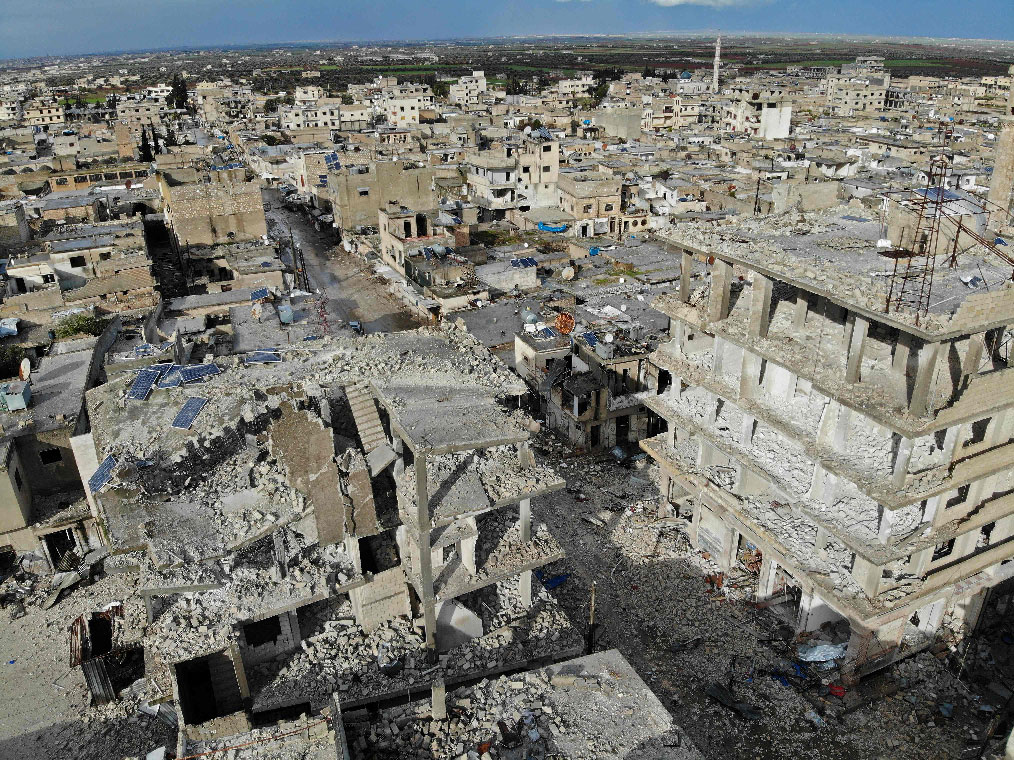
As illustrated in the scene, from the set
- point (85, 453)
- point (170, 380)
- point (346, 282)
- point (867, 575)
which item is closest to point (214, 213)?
point (346, 282)

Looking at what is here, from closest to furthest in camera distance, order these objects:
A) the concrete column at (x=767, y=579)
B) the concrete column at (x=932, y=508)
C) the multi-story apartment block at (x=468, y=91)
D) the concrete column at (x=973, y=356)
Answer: the concrete column at (x=973, y=356)
the concrete column at (x=932, y=508)
the concrete column at (x=767, y=579)
the multi-story apartment block at (x=468, y=91)

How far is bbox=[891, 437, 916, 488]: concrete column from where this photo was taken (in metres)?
16.3

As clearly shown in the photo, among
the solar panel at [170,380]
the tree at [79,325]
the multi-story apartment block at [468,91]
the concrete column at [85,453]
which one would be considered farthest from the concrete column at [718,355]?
the multi-story apartment block at [468,91]

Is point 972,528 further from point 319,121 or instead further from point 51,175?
point 319,121

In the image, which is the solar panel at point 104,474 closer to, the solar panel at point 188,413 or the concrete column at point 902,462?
the solar panel at point 188,413

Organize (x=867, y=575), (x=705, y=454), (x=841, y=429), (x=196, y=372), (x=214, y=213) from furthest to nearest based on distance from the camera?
(x=214, y=213) → (x=705, y=454) → (x=196, y=372) → (x=867, y=575) → (x=841, y=429)

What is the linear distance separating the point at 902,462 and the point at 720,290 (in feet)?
22.0

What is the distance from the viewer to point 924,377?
15.5m

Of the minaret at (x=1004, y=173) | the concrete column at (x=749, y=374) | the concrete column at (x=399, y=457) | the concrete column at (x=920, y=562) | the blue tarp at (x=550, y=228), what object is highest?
the minaret at (x=1004, y=173)

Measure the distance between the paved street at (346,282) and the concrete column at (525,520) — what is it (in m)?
28.6

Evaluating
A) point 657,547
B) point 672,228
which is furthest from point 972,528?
point 672,228

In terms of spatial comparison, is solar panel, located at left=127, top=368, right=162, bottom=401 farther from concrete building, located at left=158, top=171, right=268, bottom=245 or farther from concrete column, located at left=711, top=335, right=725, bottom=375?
concrete building, located at left=158, top=171, right=268, bottom=245

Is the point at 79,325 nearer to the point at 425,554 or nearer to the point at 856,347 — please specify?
the point at 425,554

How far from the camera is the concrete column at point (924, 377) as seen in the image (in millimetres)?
15344
